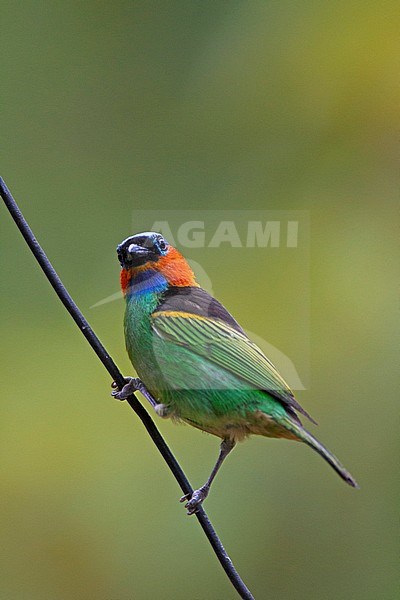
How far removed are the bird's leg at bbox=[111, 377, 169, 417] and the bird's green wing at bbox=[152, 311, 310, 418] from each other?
6cm

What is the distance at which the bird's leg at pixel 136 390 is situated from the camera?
2.39 ft

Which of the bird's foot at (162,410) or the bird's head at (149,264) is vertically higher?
the bird's head at (149,264)

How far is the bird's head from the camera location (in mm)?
793

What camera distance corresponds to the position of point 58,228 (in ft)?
4.28

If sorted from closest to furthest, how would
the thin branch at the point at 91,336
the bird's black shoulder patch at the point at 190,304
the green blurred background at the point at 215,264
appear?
the thin branch at the point at 91,336, the bird's black shoulder patch at the point at 190,304, the green blurred background at the point at 215,264

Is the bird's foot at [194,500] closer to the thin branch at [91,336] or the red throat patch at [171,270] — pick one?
the thin branch at [91,336]

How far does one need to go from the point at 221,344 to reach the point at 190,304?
6 cm

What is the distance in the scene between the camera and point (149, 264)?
82 cm

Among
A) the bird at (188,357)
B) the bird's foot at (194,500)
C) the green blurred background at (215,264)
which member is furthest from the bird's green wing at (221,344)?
the green blurred background at (215,264)

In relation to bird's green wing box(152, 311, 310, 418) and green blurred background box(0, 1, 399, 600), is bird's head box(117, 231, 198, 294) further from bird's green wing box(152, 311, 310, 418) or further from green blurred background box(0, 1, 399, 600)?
green blurred background box(0, 1, 399, 600)

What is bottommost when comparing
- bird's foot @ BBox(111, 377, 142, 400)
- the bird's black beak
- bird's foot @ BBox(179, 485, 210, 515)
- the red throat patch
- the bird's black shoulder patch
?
bird's foot @ BBox(179, 485, 210, 515)

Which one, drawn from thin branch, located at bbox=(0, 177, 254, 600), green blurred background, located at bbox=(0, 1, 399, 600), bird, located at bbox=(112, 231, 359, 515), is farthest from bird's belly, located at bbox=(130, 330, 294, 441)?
green blurred background, located at bbox=(0, 1, 399, 600)

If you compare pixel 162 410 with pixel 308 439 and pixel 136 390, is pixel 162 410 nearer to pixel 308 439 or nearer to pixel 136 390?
pixel 136 390

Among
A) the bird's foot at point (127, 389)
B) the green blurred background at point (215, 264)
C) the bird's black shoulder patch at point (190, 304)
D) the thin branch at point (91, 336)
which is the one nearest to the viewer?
the thin branch at point (91, 336)
